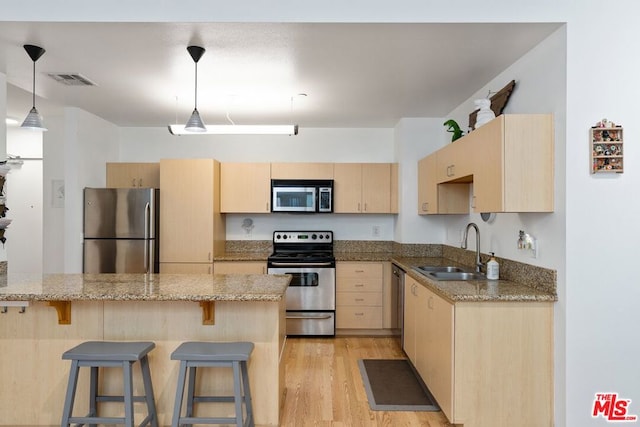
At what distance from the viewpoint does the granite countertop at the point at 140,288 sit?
2.13 meters

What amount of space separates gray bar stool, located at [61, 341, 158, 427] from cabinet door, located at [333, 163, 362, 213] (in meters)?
2.72

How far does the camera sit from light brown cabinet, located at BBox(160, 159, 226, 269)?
4.18 metres

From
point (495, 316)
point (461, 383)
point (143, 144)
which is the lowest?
point (461, 383)

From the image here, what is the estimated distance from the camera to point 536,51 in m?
2.45

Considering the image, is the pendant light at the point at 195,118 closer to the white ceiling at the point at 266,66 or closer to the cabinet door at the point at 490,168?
the white ceiling at the point at 266,66

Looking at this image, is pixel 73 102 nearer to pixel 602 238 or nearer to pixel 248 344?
pixel 248 344

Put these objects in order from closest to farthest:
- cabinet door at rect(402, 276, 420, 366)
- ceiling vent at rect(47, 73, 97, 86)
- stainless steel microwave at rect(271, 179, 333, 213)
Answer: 1. ceiling vent at rect(47, 73, 97, 86)
2. cabinet door at rect(402, 276, 420, 366)
3. stainless steel microwave at rect(271, 179, 333, 213)

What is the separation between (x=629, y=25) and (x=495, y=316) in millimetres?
1774

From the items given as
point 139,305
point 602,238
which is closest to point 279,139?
point 139,305

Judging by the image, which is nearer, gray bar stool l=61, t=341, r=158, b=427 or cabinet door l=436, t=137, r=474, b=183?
gray bar stool l=61, t=341, r=158, b=427

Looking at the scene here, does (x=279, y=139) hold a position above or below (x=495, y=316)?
above

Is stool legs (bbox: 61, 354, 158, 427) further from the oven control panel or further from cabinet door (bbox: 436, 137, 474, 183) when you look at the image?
the oven control panel

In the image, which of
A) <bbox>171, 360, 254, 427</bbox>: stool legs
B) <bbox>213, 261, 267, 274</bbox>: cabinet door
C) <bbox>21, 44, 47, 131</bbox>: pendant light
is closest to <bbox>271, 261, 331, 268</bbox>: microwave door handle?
<bbox>213, 261, 267, 274</bbox>: cabinet door

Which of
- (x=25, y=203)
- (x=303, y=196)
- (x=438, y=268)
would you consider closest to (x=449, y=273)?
(x=438, y=268)
